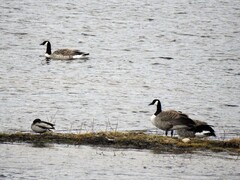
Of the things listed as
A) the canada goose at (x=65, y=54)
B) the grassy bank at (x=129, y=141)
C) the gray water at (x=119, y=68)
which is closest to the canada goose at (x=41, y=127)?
the grassy bank at (x=129, y=141)

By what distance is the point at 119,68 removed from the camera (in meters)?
30.5

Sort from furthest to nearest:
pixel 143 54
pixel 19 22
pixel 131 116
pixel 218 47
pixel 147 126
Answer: pixel 19 22
pixel 218 47
pixel 143 54
pixel 131 116
pixel 147 126

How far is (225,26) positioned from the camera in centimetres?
4341

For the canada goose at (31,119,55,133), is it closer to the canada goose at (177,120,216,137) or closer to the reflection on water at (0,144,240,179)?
the reflection on water at (0,144,240,179)

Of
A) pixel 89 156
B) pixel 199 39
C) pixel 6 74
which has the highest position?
pixel 199 39

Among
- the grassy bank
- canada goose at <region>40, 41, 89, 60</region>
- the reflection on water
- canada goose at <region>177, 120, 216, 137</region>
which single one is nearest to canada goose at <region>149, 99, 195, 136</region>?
canada goose at <region>177, 120, 216, 137</region>

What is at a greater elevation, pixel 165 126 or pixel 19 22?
pixel 19 22

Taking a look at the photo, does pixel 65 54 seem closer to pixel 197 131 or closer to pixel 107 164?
pixel 197 131

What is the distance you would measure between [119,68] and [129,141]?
49.4ft

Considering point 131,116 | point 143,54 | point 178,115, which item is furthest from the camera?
point 143,54

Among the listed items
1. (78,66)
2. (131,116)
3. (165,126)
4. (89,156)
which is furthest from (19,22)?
(89,156)

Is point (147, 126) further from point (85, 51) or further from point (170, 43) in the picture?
point (170, 43)

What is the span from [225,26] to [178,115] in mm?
26920

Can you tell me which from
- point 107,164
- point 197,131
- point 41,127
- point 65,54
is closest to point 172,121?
point 197,131
